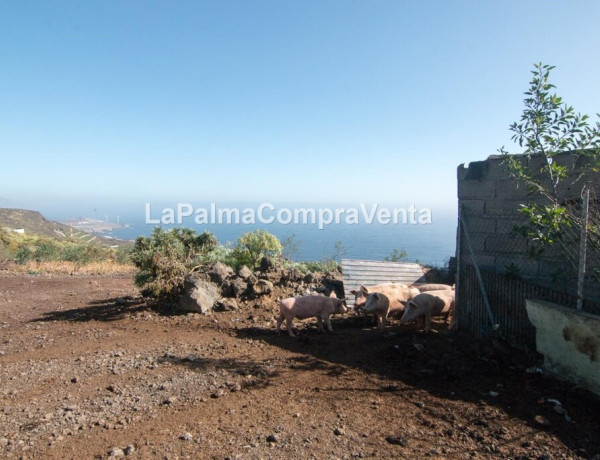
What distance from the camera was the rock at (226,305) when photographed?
8266mm

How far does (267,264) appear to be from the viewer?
973cm

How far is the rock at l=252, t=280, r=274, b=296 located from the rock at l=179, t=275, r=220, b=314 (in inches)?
31.8

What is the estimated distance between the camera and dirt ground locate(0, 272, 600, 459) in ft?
11.3

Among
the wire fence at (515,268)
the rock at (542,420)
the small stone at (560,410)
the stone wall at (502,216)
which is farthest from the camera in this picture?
the stone wall at (502,216)

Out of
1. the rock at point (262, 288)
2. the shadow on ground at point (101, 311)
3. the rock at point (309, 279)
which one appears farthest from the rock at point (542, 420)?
the shadow on ground at point (101, 311)

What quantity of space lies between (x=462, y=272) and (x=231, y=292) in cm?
474

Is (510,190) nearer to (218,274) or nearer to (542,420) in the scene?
(542,420)

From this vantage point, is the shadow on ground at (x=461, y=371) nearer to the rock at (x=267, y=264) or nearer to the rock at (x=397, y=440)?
the rock at (x=397, y=440)

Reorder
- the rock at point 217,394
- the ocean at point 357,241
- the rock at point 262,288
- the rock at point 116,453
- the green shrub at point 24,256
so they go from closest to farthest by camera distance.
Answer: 1. the rock at point 116,453
2. the rock at point 217,394
3. the rock at point 262,288
4. the ocean at point 357,241
5. the green shrub at point 24,256

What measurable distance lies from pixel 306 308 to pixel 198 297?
2.47 meters

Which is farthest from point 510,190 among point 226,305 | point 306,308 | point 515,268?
point 226,305

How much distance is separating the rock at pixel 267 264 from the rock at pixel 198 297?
4.82 feet

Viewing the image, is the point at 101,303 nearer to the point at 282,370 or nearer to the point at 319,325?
the point at 319,325

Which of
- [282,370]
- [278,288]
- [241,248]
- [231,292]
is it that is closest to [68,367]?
[282,370]
